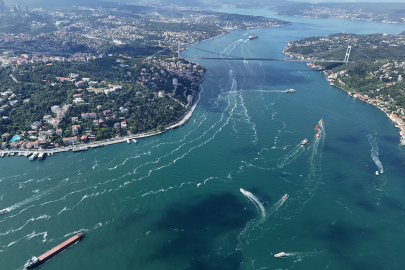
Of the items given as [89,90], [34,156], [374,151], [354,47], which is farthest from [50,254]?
[354,47]

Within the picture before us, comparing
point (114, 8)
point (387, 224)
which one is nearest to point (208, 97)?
point (387, 224)

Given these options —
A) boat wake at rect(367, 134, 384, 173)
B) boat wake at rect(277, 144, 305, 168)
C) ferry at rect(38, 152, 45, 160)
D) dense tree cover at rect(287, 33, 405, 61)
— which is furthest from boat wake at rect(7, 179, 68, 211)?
dense tree cover at rect(287, 33, 405, 61)

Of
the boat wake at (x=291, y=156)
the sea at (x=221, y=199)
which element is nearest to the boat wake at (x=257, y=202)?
the sea at (x=221, y=199)

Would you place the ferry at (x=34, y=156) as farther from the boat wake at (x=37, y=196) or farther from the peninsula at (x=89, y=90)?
the boat wake at (x=37, y=196)

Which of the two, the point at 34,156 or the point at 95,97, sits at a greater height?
the point at 95,97

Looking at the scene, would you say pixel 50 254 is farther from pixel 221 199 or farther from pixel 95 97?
pixel 95 97
